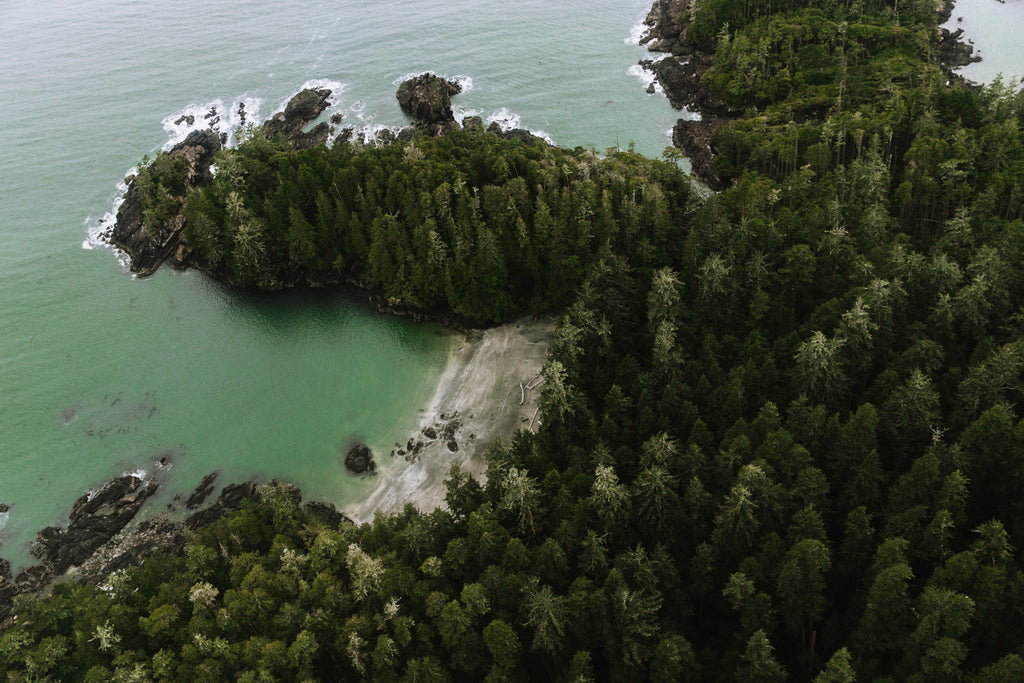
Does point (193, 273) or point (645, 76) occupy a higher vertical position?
point (645, 76)

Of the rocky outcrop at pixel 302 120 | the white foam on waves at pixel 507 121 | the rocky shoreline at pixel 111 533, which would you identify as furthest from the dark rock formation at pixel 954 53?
the rocky shoreline at pixel 111 533

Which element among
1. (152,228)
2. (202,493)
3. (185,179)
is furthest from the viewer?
(185,179)

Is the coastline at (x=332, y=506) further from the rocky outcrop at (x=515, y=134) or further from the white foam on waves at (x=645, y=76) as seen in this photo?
the white foam on waves at (x=645, y=76)

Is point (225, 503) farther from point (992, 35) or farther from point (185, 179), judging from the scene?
point (992, 35)

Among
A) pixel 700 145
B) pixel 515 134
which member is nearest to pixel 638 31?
pixel 700 145

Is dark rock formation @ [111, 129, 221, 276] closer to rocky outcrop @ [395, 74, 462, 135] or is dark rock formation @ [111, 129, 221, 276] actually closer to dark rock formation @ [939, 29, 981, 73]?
rocky outcrop @ [395, 74, 462, 135]

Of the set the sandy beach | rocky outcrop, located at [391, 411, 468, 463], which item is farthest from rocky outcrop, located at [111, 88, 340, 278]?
rocky outcrop, located at [391, 411, 468, 463]
